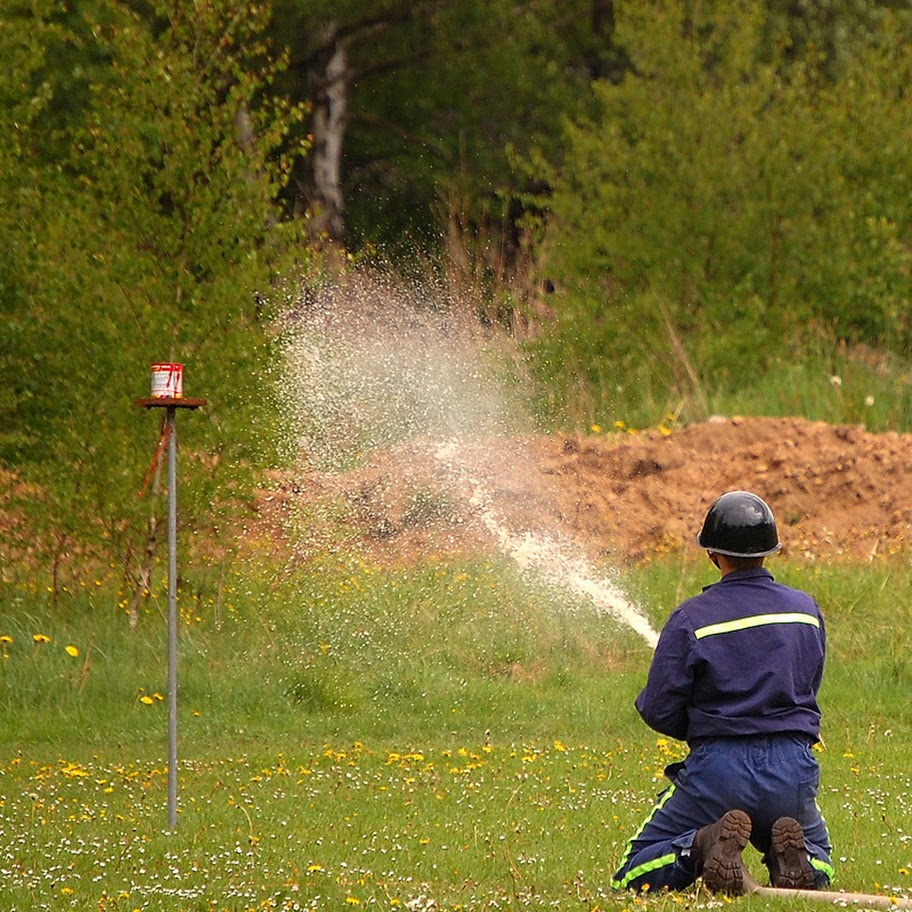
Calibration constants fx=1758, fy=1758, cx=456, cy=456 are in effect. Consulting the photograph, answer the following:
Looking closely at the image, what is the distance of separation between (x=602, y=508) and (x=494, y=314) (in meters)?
7.22

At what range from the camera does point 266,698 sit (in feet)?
42.6

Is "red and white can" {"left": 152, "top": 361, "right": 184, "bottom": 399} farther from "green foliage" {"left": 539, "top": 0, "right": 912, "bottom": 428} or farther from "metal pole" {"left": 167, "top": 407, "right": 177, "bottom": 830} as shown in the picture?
"green foliage" {"left": 539, "top": 0, "right": 912, "bottom": 428}

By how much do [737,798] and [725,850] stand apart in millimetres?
268

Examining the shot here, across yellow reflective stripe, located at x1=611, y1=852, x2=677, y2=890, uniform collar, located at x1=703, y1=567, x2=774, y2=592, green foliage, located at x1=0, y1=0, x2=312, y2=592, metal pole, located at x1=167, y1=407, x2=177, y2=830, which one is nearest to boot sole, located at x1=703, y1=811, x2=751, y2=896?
yellow reflective stripe, located at x1=611, y1=852, x2=677, y2=890

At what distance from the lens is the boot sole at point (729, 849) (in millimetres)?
5816

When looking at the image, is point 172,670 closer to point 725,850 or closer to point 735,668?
point 735,668

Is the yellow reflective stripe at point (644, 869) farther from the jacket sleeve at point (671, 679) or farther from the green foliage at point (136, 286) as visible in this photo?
the green foliage at point (136, 286)

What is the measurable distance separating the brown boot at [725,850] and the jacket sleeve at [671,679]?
16.3 inches

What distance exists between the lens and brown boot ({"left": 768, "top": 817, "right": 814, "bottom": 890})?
5.98 metres

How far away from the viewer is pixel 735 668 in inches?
238

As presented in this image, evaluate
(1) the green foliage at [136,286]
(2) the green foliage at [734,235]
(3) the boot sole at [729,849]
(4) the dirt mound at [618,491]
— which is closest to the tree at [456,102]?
(2) the green foliage at [734,235]

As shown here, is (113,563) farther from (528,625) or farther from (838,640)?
(838,640)

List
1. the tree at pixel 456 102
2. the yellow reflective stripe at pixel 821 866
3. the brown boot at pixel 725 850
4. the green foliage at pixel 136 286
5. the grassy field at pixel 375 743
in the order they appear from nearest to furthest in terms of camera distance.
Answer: the brown boot at pixel 725 850, the yellow reflective stripe at pixel 821 866, the grassy field at pixel 375 743, the green foliage at pixel 136 286, the tree at pixel 456 102

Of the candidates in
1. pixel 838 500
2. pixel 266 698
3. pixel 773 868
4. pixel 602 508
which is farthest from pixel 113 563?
pixel 773 868
